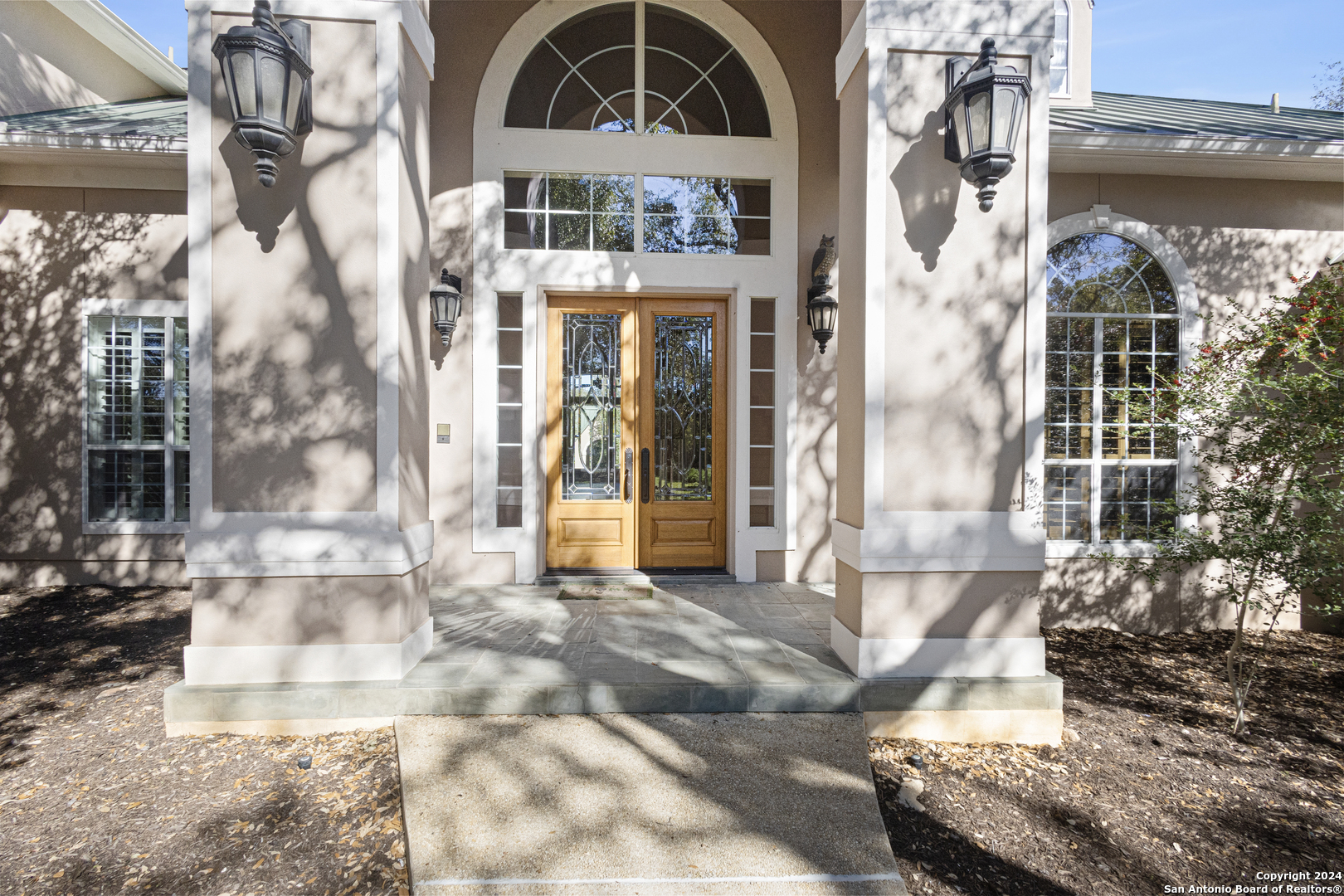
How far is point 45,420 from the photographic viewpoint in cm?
521

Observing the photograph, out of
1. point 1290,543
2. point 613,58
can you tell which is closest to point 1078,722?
point 1290,543

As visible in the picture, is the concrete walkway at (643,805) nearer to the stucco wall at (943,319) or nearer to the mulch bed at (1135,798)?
the mulch bed at (1135,798)

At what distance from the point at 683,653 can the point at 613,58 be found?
472 centimetres

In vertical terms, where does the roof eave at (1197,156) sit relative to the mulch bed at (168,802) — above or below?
above

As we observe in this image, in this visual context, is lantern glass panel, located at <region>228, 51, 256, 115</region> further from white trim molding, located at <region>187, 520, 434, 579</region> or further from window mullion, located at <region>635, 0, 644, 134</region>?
window mullion, located at <region>635, 0, 644, 134</region>

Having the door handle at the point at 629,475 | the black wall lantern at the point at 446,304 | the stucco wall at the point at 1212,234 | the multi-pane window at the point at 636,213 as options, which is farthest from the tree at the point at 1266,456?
the black wall lantern at the point at 446,304

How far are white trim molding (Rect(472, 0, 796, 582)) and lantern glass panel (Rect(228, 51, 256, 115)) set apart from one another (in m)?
2.18

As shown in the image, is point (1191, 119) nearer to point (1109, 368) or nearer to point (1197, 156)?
point (1197, 156)

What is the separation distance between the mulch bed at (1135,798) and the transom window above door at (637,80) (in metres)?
4.75

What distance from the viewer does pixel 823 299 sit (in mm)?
4719

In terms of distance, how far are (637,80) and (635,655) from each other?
4.49m

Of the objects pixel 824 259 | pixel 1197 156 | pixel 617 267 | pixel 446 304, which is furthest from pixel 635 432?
pixel 1197 156

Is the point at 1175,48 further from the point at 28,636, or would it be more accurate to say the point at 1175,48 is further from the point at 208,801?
the point at 28,636

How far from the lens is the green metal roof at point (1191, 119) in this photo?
4691 mm
